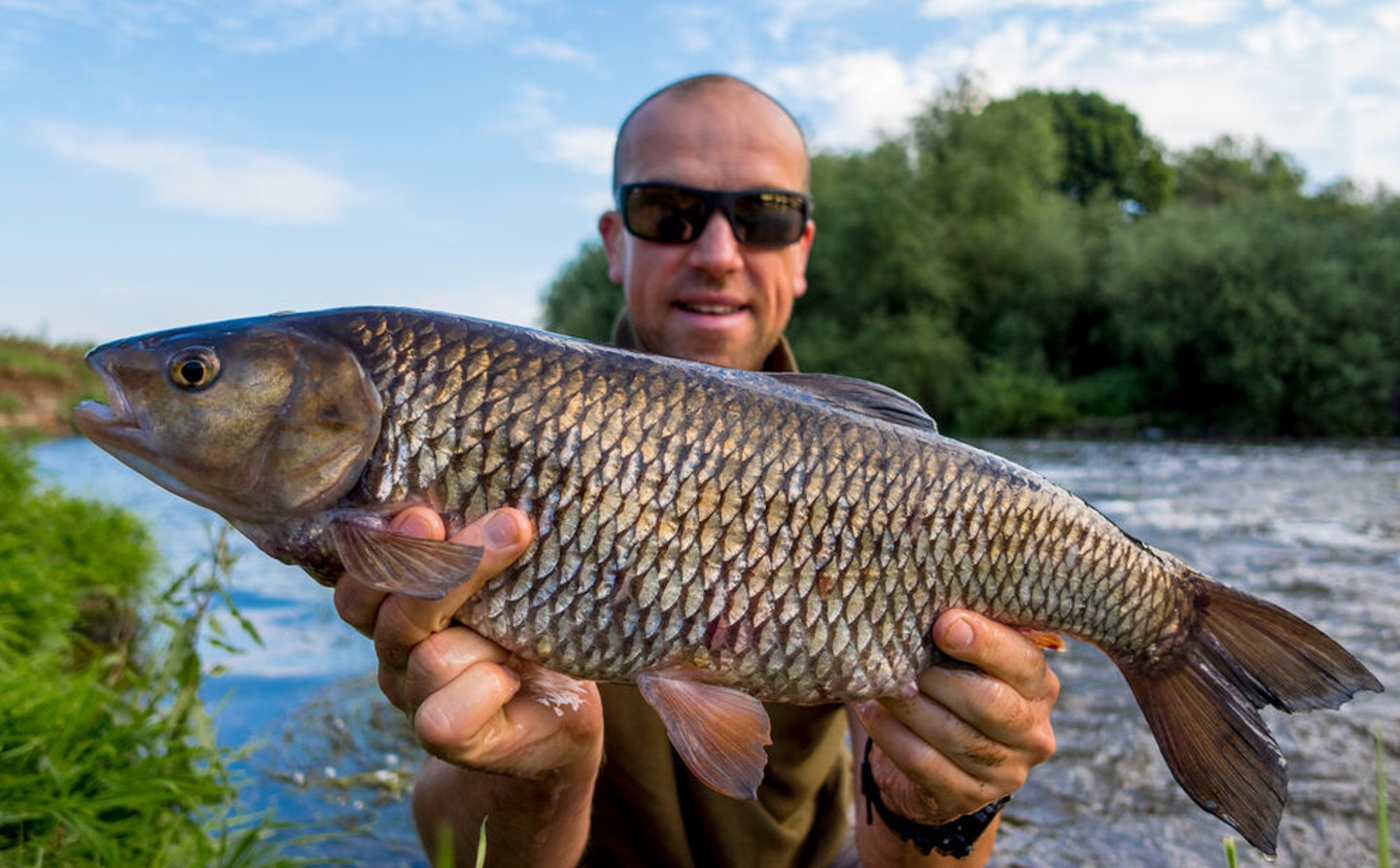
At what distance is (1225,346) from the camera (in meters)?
24.3

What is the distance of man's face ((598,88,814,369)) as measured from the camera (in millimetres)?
3223

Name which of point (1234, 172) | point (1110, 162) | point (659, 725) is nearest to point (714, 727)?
point (659, 725)

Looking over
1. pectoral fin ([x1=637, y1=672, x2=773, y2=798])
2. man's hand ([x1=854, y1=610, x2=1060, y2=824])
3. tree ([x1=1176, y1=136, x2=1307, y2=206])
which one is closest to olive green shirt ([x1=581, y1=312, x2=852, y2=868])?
man's hand ([x1=854, y1=610, x2=1060, y2=824])

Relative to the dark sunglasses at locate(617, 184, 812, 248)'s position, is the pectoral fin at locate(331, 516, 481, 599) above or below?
below

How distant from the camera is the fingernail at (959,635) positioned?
5.55 feet

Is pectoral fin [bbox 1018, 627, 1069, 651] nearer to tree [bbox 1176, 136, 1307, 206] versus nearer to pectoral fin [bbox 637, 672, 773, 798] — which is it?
pectoral fin [bbox 637, 672, 773, 798]

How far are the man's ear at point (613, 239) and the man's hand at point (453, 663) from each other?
212 cm

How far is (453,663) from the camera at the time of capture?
5.30 feet

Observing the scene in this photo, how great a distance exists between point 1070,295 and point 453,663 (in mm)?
30065

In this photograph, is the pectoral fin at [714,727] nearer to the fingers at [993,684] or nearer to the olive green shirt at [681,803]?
the fingers at [993,684]

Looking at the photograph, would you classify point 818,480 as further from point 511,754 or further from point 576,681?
point 511,754

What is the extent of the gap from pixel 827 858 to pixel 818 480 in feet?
6.05

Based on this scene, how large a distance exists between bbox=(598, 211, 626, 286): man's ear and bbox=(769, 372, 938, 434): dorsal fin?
1891mm

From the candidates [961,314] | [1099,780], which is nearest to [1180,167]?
[961,314]
